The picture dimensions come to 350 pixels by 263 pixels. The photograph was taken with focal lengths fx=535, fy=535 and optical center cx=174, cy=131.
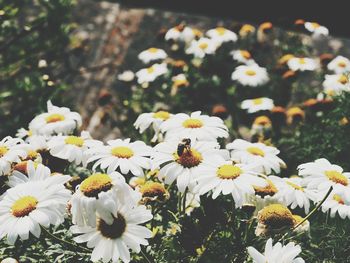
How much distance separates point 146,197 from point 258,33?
9.34 feet

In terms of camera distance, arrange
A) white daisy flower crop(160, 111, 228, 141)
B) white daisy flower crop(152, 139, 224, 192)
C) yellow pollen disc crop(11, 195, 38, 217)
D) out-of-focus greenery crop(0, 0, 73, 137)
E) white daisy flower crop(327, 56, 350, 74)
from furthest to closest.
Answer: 1. out-of-focus greenery crop(0, 0, 73, 137)
2. white daisy flower crop(327, 56, 350, 74)
3. white daisy flower crop(160, 111, 228, 141)
4. white daisy flower crop(152, 139, 224, 192)
5. yellow pollen disc crop(11, 195, 38, 217)

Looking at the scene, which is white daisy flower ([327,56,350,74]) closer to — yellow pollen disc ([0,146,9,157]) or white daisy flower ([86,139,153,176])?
white daisy flower ([86,139,153,176])

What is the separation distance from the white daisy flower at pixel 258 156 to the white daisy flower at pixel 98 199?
607 mm

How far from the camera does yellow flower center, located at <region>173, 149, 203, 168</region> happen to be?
1755mm

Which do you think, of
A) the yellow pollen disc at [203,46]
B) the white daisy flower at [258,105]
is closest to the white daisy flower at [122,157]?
the white daisy flower at [258,105]

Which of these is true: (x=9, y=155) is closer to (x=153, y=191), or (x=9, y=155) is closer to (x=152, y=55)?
(x=153, y=191)

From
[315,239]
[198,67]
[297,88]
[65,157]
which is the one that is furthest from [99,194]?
[297,88]

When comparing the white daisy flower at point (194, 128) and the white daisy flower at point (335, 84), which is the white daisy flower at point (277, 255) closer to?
the white daisy flower at point (194, 128)

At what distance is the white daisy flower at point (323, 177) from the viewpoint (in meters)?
1.79

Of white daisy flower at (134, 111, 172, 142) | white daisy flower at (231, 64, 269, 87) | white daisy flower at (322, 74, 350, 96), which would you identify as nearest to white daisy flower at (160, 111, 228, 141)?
white daisy flower at (134, 111, 172, 142)

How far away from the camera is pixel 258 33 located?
4309 millimetres

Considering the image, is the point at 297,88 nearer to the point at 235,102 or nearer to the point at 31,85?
the point at 235,102

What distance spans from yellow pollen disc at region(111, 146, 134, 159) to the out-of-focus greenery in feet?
5.14

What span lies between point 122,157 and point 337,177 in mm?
738
